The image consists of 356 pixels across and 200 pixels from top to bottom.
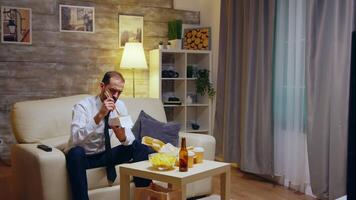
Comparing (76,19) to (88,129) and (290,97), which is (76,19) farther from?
(290,97)

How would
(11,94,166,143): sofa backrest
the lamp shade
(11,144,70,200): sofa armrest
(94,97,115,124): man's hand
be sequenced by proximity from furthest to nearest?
the lamp shade → (11,94,166,143): sofa backrest → (94,97,115,124): man's hand → (11,144,70,200): sofa armrest

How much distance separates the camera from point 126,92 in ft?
16.3

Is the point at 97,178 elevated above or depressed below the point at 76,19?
below

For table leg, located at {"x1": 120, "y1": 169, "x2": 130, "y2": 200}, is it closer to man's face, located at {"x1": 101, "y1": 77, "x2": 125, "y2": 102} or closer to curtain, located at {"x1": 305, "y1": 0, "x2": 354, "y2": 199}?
man's face, located at {"x1": 101, "y1": 77, "x2": 125, "y2": 102}

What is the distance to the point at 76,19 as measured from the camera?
15.4 feet

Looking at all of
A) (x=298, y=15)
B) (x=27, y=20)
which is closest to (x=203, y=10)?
(x=298, y=15)

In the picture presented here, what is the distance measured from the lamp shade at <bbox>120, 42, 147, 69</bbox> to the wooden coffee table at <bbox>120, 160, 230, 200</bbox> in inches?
85.4

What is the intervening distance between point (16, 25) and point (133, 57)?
4.38ft

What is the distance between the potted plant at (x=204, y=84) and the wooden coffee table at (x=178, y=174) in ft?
7.64

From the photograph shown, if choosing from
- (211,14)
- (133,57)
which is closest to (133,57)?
(133,57)

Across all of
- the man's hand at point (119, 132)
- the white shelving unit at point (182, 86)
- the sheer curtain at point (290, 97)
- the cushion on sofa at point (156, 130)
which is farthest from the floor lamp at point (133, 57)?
the man's hand at point (119, 132)

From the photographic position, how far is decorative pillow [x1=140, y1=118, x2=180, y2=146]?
10.8ft

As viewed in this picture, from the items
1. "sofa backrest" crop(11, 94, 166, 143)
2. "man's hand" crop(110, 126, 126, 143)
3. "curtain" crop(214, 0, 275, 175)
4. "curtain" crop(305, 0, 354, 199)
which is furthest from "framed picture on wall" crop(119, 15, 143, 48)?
"man's hand" crop(110, 126, 126, 143)

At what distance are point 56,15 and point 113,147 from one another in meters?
2.31
